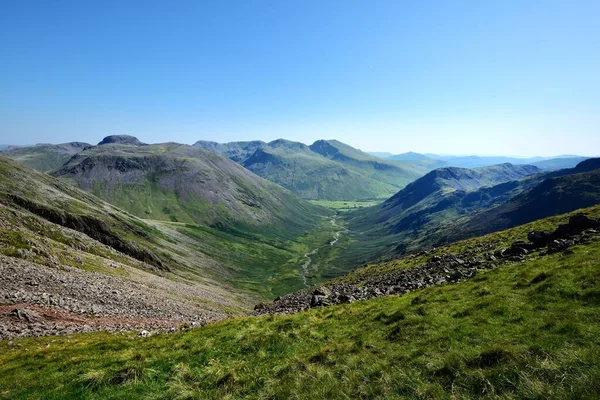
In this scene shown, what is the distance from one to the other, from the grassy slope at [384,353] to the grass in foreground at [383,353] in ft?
0.21

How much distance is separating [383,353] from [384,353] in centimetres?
5

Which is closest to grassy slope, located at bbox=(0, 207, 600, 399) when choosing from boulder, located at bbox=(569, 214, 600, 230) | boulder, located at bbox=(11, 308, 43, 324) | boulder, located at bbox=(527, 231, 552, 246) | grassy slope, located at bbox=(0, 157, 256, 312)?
boulder, located at bbox=(11, 308, 43, 324)

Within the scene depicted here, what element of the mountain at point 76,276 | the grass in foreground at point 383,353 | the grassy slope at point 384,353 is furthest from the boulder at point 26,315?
the grass in foreground at point 383,353

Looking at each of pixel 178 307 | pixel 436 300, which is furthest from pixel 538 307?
pixel 178 307

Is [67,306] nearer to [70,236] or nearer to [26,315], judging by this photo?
[26,315]

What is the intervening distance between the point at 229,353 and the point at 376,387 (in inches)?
440

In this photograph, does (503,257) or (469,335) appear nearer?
(469,335)

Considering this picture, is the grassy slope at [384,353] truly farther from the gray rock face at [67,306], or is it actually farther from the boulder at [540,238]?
the boulder at [540,238]

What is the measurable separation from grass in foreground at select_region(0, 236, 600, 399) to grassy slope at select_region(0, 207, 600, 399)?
0.06 meters

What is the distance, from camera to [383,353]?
17.2 metres

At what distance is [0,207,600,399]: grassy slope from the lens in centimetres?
1305

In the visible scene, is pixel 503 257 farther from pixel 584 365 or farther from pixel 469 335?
pixel 584 365

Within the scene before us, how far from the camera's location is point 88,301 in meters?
46.2

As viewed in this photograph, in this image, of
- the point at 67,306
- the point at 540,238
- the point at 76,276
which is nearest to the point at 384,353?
the point at 540,238
